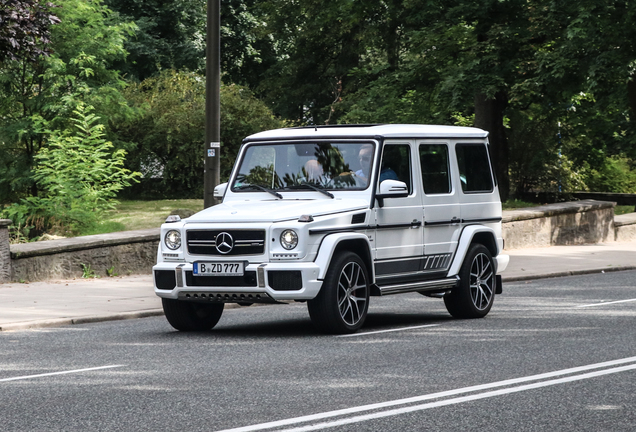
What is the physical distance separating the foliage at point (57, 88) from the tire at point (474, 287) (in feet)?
48.1

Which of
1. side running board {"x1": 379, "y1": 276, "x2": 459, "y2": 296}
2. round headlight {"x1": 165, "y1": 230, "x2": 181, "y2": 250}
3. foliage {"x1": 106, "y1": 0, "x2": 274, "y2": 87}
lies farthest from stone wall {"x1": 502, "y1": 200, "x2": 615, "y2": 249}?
foliage {"x1": 106, "y1": 0, "x2": 274, "y2": 87}

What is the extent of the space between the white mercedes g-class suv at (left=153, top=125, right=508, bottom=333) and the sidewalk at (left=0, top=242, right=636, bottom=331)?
181 centimetres

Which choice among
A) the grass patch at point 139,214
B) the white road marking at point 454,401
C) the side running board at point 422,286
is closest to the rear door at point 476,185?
the side running board at point 422,286

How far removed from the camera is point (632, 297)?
1522cm

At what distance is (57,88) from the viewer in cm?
2584

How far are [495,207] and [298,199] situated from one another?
295 cm

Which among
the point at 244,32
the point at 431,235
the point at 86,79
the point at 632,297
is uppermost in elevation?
the point at 244,32

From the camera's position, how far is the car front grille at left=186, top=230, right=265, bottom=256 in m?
10.5

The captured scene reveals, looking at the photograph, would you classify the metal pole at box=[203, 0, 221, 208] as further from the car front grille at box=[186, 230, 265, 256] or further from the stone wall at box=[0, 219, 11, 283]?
the car front grille at box=[186, 230, 265, 256]

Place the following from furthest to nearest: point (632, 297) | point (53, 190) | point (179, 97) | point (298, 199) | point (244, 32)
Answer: point (244, 32) < point (179, 97) < point (53, 190) < point (632, 297) < point (298, 199)

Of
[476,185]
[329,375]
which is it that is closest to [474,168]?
[476,185]

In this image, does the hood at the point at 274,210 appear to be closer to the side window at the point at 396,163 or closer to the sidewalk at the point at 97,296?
the side window at the point at 396,163

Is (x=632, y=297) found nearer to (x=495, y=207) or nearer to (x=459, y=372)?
(x=495, y=207)

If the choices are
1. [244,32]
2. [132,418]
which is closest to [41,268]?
[132,418]
